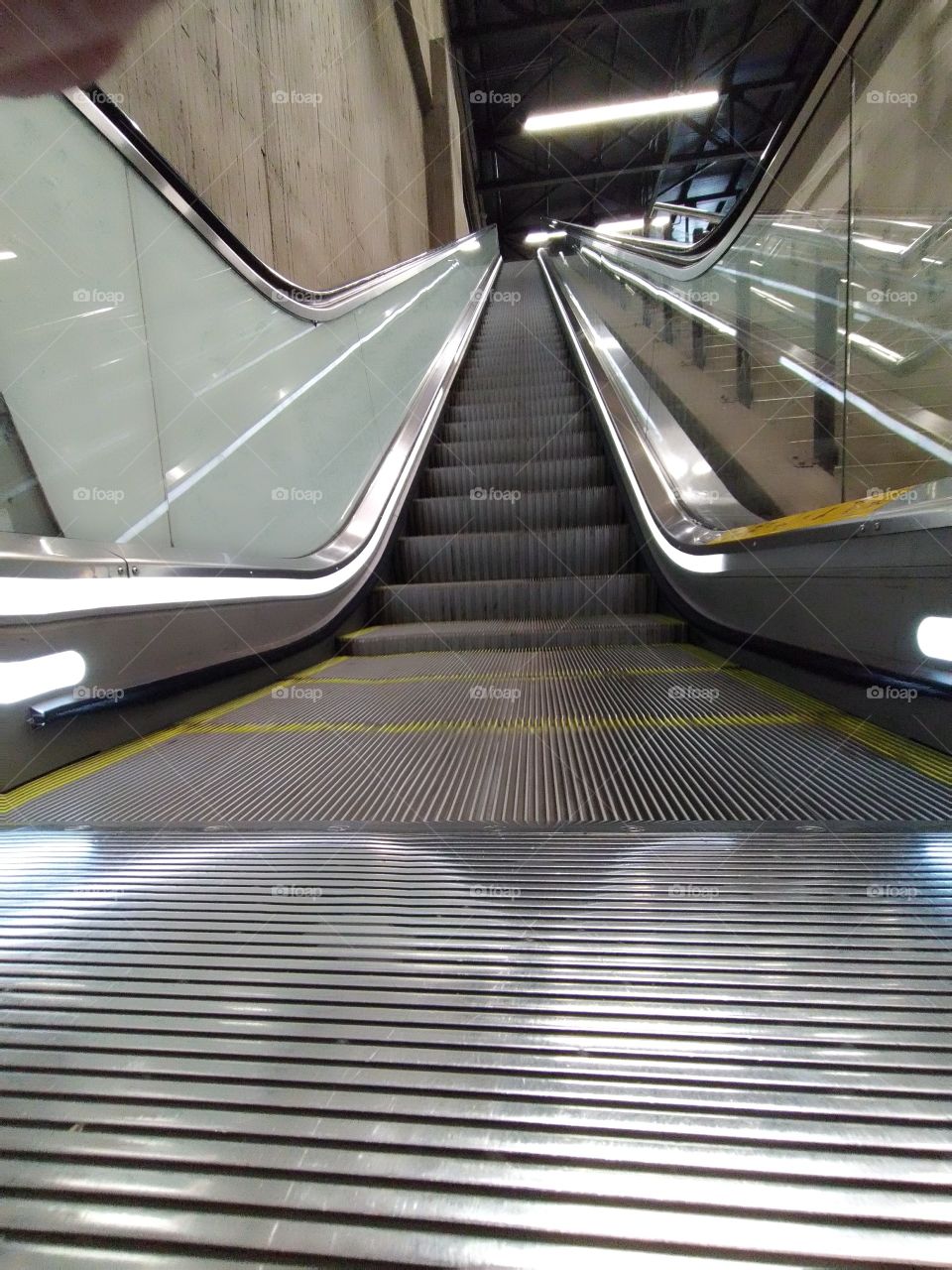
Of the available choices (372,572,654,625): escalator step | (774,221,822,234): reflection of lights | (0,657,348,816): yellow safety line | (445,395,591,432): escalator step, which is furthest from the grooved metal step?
(0,657,348,816): yellow safety line

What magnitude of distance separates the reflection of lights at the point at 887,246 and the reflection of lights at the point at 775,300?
59cm

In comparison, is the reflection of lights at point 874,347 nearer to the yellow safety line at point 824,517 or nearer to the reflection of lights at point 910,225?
the reflection of lights at point 910,225

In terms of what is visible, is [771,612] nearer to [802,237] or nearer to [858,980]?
[858,980]

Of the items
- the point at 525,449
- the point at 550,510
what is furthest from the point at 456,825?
the point at 525,449

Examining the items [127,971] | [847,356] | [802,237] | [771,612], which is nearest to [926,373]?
[847,356]

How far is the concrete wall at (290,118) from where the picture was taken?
13.3 feet

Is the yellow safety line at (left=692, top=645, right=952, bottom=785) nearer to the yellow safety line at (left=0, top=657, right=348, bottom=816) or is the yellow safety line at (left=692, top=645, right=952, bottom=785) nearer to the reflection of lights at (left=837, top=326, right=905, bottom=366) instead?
the reflection of lights at (left=837, top=326, right=905, bottom=366)

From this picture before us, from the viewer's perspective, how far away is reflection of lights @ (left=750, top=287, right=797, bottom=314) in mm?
3936

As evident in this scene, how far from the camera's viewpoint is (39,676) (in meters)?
1.78

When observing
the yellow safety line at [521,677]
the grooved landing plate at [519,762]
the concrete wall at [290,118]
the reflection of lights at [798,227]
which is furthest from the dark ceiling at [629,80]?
the grooved landing plate at [519,762]

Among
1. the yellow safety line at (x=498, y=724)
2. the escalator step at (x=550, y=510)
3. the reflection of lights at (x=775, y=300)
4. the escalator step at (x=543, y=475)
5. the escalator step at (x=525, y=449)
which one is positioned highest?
the reflection of lights at (x=775, y=300)

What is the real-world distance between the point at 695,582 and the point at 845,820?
2177 millimetres

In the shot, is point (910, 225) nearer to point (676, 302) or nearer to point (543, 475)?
point (543, 475)

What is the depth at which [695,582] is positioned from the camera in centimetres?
337
